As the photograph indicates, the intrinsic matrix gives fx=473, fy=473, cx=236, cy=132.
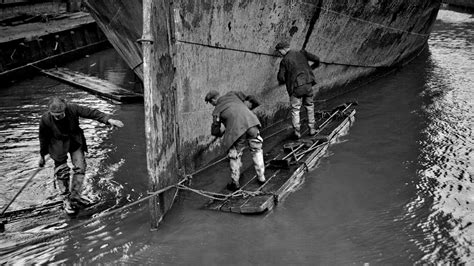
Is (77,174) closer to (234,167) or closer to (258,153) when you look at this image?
(234,167)

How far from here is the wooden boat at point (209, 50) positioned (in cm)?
573

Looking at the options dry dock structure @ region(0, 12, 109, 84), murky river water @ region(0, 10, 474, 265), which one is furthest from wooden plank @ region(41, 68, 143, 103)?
dry dock structure @ region(0, 12, 109, 84)

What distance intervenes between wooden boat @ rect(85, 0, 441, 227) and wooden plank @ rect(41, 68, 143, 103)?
6.45 ft

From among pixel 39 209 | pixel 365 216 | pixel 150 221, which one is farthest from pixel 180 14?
pixel 365 216

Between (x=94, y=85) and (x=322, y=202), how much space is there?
25.0 feet

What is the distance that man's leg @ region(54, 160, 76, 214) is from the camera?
595cm

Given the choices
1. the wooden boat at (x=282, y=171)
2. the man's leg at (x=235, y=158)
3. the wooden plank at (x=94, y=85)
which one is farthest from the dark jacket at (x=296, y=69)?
the wooden plank at (x=94, y=85)

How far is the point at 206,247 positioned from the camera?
533 centimetres

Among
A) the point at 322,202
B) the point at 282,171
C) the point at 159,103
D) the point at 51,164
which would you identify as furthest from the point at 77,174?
the point at 322,202

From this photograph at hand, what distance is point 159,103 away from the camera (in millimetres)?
5770

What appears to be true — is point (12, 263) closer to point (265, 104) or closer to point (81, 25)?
point (265, 104)

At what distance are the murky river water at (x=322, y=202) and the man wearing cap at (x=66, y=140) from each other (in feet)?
1.39

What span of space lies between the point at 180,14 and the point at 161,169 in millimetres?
2023

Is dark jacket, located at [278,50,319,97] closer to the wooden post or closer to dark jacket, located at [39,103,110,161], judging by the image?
the wooden post
